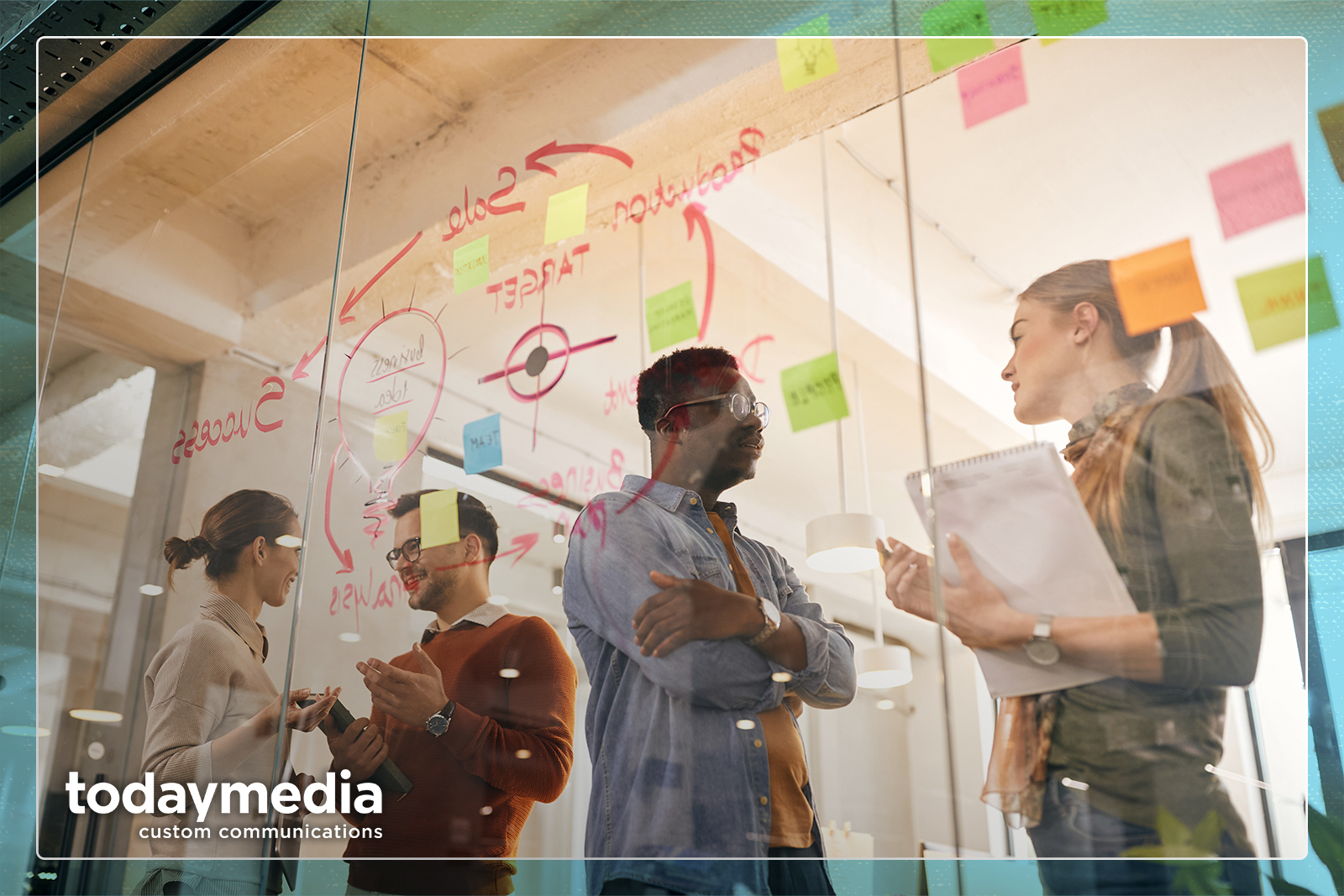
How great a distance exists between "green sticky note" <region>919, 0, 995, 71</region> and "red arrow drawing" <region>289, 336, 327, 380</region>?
3.74 feet

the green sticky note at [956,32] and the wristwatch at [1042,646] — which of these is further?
the green sticky note at [956,32]

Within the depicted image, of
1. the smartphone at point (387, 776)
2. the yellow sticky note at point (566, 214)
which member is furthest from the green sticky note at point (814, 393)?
the smartphone at point (387, 776)

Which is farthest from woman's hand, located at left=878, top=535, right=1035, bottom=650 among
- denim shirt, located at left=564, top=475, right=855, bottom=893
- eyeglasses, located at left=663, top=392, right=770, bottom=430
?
eyeglasses, located at left=663, top=392, right=770, bottom=430

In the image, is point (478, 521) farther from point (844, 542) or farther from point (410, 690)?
point (844, 542)

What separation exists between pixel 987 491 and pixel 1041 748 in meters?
0.32

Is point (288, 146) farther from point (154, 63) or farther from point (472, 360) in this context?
point (472, 360)

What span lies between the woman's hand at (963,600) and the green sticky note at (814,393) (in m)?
0.19

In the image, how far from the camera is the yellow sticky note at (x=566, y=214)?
164cm

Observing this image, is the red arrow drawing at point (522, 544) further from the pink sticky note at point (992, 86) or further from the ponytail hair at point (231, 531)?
the pink sticky note at point (992, 86)

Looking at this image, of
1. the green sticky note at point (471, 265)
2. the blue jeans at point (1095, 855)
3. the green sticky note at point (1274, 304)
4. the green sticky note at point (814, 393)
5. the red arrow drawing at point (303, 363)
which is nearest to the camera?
the blue jeans at point (1095, 855)

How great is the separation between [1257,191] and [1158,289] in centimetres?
18

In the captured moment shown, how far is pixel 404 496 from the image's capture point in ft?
5.42

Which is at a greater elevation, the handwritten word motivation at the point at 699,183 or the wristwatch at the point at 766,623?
the handwritten word motivation at the point at 699,183

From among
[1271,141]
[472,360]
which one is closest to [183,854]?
[472,360]
